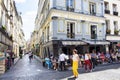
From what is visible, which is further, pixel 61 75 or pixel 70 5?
pixel 70 5

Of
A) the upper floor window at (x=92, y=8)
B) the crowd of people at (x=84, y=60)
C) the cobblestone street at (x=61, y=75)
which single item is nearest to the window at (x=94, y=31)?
the upper floor window at (x=92, y=8)

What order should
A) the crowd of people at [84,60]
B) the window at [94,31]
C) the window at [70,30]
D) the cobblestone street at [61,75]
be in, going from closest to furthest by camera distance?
the cobblestone street at [61,75] < the crowd of people at [84,60] < the window at [70,30] < the window at [94,31]

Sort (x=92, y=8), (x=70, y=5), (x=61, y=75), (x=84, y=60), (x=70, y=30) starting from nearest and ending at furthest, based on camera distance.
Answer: (x=61, y=75) < (x=84, y=60) < (x=70, y=30) < (x=70, y=5) < (x=92, y=8)

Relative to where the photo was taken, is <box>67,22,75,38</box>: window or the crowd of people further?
<box>67,22,75,38</box>: window

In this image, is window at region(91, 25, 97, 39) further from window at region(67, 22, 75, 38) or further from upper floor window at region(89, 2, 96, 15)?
window at region(67, 22, 75, 38)

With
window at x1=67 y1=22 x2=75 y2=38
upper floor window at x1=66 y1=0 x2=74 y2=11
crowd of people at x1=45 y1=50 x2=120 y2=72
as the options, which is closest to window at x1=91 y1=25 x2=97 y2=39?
window at x1=67 y1=22 x2=75 y2=38

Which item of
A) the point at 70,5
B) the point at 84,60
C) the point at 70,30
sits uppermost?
the point at 70,5

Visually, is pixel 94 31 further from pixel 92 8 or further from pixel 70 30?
pixel 70 30

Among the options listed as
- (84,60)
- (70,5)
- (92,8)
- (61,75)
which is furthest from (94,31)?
(61,75)

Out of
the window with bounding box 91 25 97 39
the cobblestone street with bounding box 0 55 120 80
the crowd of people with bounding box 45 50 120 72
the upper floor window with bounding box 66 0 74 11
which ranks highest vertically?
the upper floor window with bounding box 66 0 74 11

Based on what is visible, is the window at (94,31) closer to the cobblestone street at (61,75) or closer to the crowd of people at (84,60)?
the crowd of people at (84,60)

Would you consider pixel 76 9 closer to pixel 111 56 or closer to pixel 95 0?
pixel 95 0

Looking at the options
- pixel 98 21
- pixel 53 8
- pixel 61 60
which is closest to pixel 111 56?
pixel 98 21

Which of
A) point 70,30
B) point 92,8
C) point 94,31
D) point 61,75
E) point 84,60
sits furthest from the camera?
point 92,8
